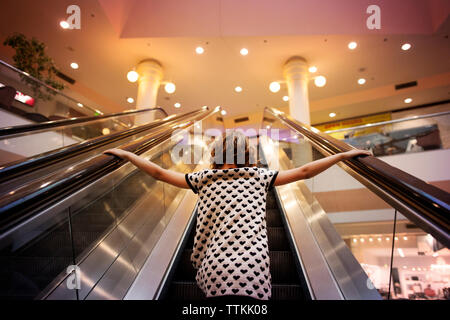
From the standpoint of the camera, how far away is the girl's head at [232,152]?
1506mm

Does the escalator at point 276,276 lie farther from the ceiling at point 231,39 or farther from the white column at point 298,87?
the ceiling at point 231,39

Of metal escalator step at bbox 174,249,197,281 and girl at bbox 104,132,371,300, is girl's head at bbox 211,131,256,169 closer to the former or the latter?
girl at bbox 104,132,371,300

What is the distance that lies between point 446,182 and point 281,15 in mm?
6448

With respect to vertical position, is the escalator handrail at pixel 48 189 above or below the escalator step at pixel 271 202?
above

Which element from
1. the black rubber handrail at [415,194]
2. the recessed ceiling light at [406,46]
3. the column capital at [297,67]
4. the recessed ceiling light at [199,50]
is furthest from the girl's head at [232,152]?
the recessed ceiling light at [406,46]

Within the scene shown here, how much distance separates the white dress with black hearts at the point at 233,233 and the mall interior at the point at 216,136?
0.65m

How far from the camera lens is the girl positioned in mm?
1071

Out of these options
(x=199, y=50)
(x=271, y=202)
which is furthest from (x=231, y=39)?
(x=271, y=202)

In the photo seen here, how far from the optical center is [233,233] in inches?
45.8

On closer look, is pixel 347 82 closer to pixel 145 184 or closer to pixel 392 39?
pixel 392 39

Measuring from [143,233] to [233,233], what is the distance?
1824 millimetres

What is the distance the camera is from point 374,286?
1809 millimetres

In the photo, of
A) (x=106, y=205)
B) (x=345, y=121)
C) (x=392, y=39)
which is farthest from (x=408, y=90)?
(x=106, y=205)

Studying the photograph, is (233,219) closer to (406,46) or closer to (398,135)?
(398,135)
